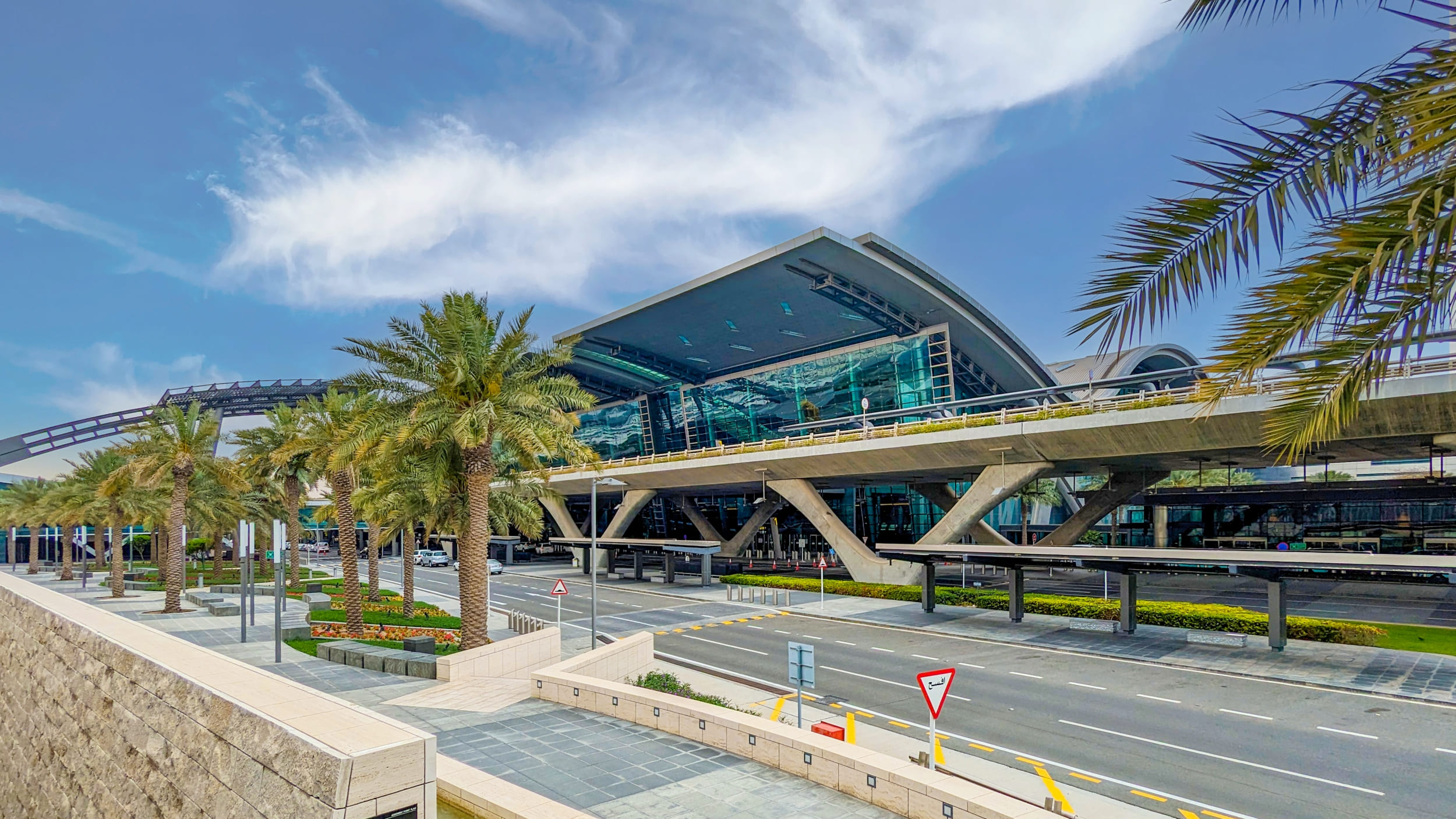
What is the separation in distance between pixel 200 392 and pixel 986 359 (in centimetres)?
8550

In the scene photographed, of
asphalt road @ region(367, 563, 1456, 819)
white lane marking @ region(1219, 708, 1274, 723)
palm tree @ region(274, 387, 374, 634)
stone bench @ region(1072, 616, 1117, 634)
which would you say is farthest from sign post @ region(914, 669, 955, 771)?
palm tree @ region(274, 387, 374, 634)

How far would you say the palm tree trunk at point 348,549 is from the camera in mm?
28719

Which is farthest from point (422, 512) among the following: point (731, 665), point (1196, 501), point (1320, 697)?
point (1196, 501)

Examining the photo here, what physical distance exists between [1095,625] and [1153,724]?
13.6 meters

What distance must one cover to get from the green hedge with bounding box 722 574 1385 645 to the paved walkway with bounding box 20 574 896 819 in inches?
906

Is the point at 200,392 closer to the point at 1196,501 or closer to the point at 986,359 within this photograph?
the point at 986,359

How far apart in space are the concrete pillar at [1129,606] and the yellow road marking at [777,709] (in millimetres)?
15897

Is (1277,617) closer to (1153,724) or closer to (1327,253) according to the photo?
(1153,724)

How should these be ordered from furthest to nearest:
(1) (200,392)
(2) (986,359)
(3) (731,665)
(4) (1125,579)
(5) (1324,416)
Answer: (1) (200,392) → (2) (986,359) → (4) (1125,579) → (3) (731,665) → (5) (1324,416)

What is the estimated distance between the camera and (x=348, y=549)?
29.9 metres

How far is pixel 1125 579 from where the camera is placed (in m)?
30.0

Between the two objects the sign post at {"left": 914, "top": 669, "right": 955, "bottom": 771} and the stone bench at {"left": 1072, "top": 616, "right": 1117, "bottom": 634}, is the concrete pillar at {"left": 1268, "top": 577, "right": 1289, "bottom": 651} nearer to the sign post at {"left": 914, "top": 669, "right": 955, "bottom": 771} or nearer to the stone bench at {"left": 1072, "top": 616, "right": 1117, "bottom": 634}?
the stone bench at {"left": 1072, "top": 616, "right": 1117, "bottom": 634}

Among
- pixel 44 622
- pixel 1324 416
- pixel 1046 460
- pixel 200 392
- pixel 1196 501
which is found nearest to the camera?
pixel 1324 416

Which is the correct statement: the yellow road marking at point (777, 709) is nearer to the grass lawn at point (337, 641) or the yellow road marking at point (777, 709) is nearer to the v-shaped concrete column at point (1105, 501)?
the grass lawn at point (337, 641)
